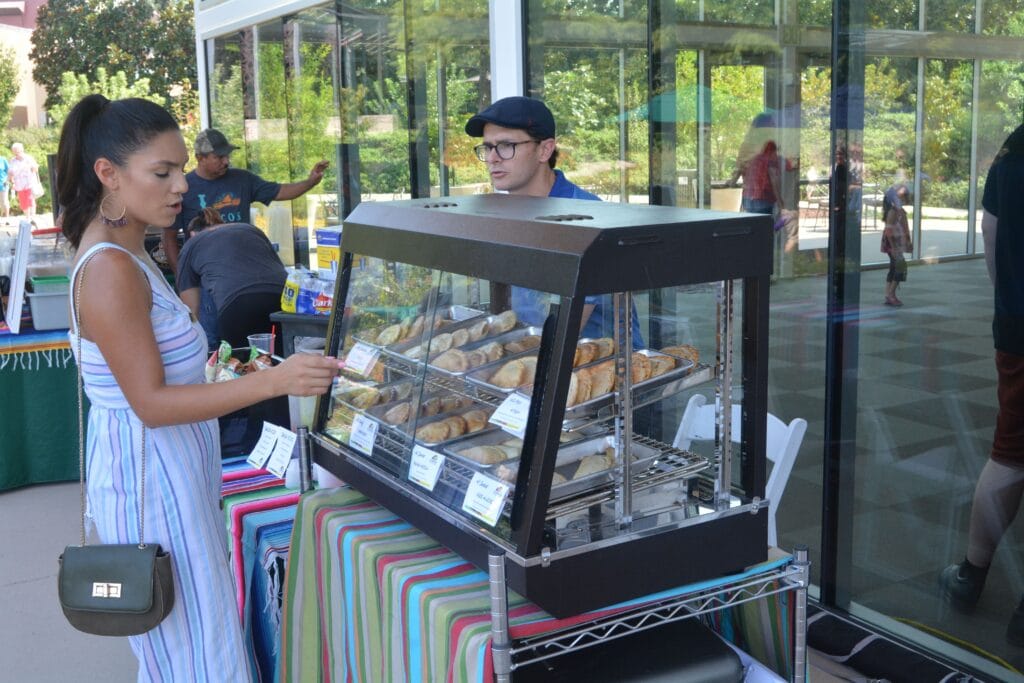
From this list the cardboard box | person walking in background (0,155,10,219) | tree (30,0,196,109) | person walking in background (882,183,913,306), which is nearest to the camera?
person walking in background (882,183,913,306)

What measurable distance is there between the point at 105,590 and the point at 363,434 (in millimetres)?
557

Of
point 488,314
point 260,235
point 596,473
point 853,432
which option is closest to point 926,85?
point 853,432

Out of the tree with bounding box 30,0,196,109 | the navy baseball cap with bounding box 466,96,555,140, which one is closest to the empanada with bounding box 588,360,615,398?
the navy baseball cap with bounding box 466,96,555,140

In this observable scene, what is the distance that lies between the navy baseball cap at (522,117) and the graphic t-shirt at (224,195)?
3735 millimetres

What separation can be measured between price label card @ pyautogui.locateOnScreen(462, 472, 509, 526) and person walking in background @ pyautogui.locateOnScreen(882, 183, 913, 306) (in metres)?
2.05

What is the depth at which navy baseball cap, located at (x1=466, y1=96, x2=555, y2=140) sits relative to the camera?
2809 millimetres

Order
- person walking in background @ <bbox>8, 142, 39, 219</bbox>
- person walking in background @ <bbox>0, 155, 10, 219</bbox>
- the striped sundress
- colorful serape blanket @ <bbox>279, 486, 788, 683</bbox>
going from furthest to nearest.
Answer: 1. person walking in background @ <bbox>8, 142, 39, 219</bbox>
2. person walking in background @ <bbox>0, 155, 10, 219</bbox>
3. the striped sundress
4. colorful serape blanket @ <bbox>279, 486, 788, 683</bbox>

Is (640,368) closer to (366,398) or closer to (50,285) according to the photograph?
(366,398)

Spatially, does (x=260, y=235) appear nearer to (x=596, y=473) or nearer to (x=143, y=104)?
(x=143, y=104)

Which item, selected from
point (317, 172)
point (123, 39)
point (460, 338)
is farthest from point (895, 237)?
point (123, 39)

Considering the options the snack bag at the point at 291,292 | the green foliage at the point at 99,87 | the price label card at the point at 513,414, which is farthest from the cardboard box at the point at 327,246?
the green foliage at the point at 99,87

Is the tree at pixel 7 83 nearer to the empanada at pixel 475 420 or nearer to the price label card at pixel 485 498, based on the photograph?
the empanada at pixel 475 420

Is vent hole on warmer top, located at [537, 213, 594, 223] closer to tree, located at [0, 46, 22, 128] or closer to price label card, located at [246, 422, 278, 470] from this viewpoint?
price label card, located at [246, 422, 278, 470]

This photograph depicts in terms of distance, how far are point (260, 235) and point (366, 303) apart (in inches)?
91.7
